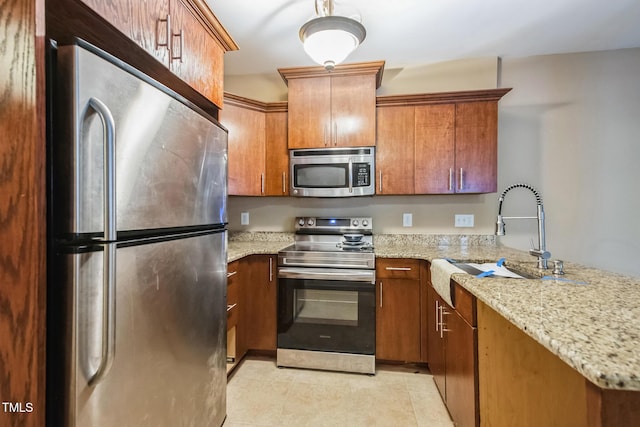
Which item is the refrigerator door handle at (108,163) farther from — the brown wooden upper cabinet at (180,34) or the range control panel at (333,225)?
the range control panel at (333,225)

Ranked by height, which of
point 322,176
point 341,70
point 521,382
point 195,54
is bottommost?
point 521,382

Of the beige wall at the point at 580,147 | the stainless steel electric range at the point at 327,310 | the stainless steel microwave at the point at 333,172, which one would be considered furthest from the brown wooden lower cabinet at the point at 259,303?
the beige wall at the point at 580,147

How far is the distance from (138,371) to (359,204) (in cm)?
211

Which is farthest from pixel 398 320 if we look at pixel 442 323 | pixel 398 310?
pixel 442 323

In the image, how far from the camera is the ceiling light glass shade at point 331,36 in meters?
1.55

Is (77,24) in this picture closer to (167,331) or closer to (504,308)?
(167,331)

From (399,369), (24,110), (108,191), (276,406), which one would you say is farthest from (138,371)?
→ (399,369)

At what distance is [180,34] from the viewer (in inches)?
49.5

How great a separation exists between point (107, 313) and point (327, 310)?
1.58 meters

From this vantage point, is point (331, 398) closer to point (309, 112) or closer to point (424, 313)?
point (424, 313)

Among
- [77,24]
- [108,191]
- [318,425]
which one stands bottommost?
[318,425]

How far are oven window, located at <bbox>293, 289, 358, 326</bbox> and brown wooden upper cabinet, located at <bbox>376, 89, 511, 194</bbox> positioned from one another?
36.3 inches

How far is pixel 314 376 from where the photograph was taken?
2.04 metres

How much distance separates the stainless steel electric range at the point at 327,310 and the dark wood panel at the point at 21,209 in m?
1.54
